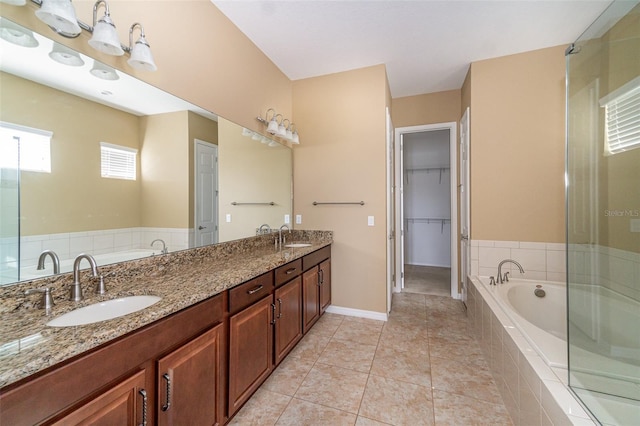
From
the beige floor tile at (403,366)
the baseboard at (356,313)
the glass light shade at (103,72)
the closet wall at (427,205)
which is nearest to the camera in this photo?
the glass light shade at (103,72)

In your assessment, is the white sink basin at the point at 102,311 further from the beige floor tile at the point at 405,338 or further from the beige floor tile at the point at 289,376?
the beige floor tile at the point at 405,338

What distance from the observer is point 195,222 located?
188 cm

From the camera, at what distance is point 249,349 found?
5.13 feet

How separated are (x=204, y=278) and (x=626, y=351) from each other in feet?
7.35

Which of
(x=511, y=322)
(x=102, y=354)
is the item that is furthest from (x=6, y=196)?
(x=511, y=322)

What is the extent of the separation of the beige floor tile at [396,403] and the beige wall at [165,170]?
1700 mm

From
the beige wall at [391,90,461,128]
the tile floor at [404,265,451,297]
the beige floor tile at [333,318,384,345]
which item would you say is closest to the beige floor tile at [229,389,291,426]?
the beige floor tile at [333,318,384,345]

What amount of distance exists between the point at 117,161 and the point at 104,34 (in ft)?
1.95

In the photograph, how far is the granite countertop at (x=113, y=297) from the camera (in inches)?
27.8

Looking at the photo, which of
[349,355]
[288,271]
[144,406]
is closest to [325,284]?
[349,355]

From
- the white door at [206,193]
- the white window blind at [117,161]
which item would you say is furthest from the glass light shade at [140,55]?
the white door at [206,193]

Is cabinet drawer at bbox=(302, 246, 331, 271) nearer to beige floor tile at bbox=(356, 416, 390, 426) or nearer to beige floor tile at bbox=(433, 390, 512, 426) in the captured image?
beige floor tile at bbox=(356, 416, 390, 426)

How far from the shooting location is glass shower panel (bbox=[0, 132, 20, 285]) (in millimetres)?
991

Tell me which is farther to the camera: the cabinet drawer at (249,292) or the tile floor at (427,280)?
the tile floor at (427,280)
